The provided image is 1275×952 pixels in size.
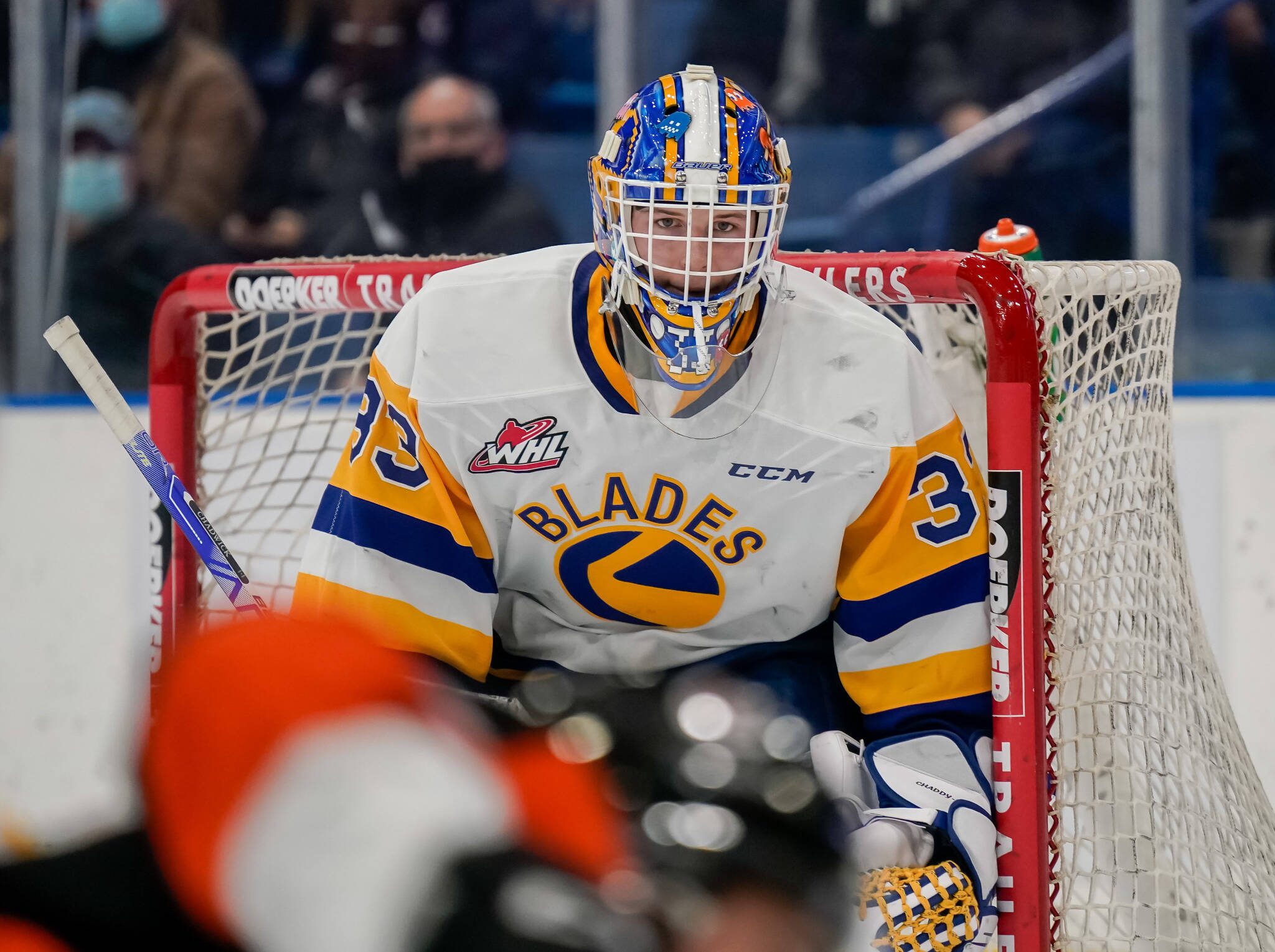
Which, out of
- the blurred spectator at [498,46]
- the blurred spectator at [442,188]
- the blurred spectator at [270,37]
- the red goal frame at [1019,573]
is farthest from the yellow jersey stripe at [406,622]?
the blurred spectator at [270,37]

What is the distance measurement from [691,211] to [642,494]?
1.03 ft

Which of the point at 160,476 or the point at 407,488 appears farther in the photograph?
the point at 160,476

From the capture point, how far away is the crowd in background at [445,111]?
3098 mm

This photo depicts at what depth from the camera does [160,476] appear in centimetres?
172

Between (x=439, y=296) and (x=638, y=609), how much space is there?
41 cm

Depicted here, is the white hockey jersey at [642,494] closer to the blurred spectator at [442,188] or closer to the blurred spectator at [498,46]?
the blurred spectator at [442,188]

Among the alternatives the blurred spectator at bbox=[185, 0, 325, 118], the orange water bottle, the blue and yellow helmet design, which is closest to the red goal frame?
the blue and yellow helmet design

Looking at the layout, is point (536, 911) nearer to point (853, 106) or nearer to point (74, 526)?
point (74, 526)

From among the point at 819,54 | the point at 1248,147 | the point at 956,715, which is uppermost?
the point at 819,54

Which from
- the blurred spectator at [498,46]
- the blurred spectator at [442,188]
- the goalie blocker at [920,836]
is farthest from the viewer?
the blurred spectator at [498,46]

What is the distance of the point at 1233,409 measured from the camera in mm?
2416

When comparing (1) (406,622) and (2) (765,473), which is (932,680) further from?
(1) (406,622)

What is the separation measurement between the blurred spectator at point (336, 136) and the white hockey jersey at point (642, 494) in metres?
1.82

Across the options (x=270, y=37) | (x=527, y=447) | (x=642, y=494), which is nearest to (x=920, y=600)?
(x=642, y=494)
